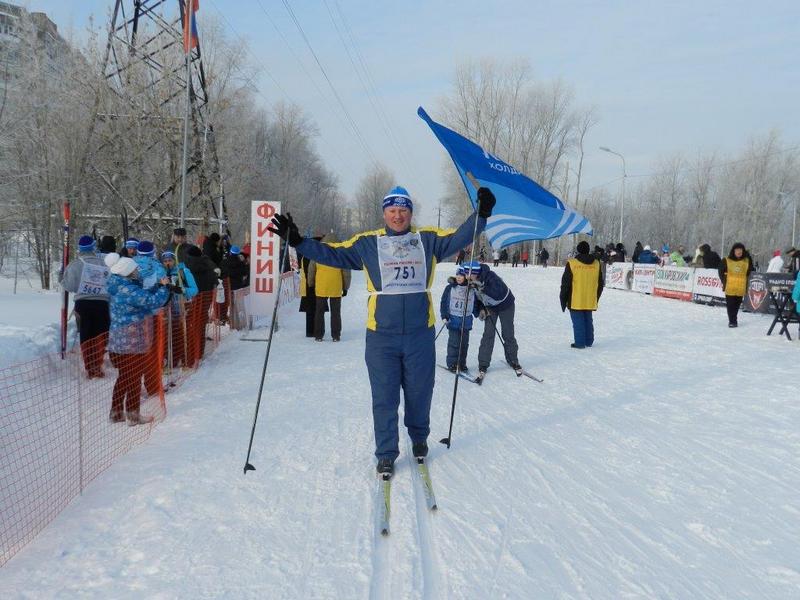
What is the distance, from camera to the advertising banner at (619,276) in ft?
78.9

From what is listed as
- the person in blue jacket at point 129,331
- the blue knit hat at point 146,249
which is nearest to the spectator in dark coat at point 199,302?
the blue knit hat at point 146,249

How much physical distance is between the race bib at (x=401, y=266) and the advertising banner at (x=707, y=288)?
16.1 meters

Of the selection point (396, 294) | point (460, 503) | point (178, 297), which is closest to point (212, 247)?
point (178, 297)

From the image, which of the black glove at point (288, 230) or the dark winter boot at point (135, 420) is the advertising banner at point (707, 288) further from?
the dark winter boot at point (135, 420)

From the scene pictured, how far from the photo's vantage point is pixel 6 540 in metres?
3.33

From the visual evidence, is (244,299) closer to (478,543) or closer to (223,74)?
(478,543)

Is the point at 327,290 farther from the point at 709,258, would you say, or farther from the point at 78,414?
the point at 709,258

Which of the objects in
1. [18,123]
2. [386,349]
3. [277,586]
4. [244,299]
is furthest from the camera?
[18,123]

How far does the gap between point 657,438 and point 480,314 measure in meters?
2.94

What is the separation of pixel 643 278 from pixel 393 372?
20566mm

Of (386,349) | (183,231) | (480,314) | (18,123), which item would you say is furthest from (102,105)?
(386,349)

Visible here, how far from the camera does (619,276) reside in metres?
24.9

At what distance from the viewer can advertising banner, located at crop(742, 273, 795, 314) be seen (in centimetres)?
1426

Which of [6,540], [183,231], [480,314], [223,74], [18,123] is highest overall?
[223,74]
